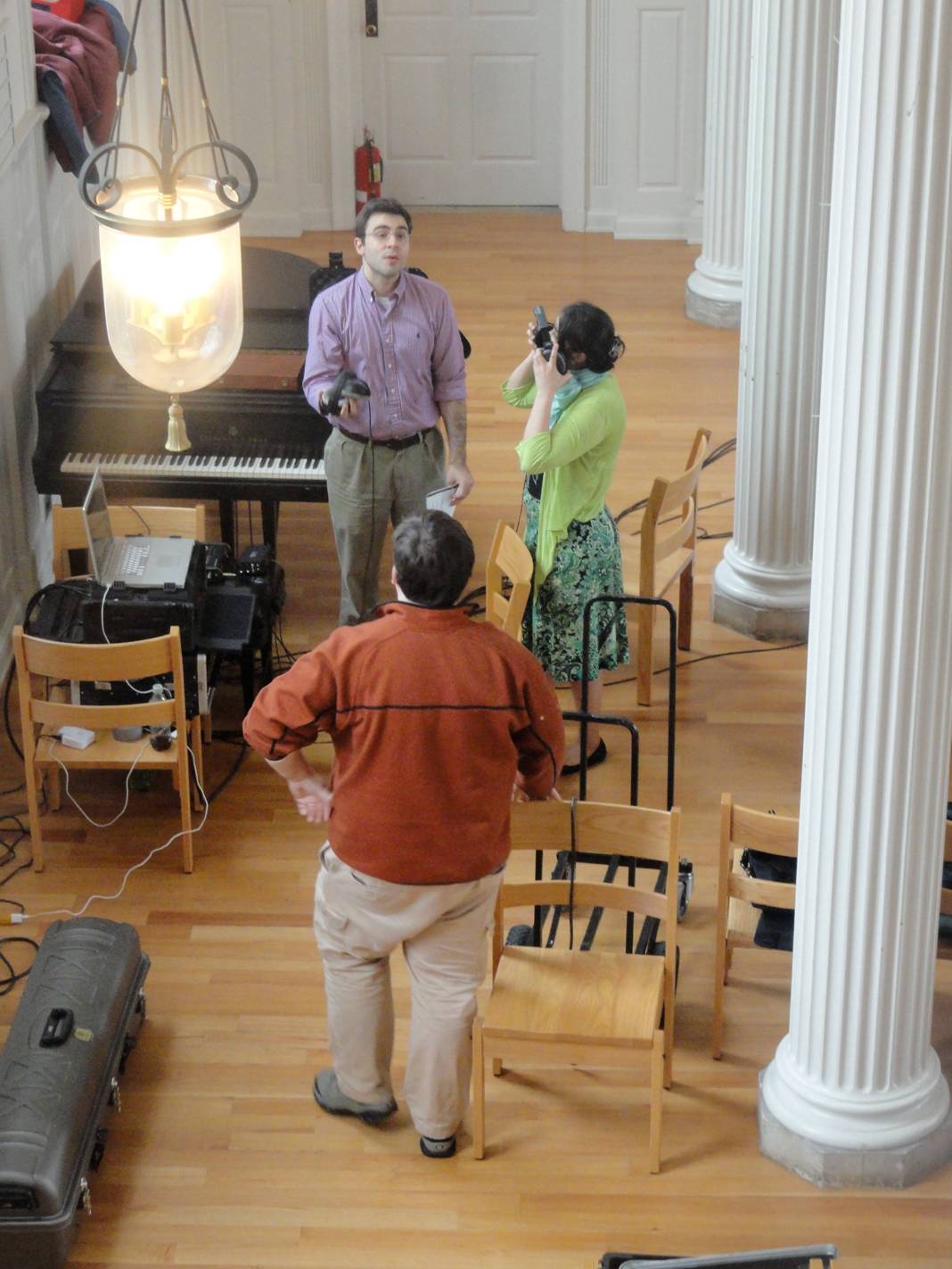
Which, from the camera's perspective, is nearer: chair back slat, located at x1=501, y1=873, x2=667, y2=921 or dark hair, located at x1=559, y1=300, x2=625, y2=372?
chair back slat, located at x1=501, y1=873, x2=667, y2=921

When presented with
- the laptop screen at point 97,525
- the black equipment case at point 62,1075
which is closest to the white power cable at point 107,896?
the black equipment case at point 62,1075

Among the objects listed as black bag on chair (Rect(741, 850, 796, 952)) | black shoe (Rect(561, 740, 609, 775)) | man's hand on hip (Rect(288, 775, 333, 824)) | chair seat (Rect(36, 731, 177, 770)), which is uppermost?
man's hand on hip (Rect(288, 775, 333, 824))

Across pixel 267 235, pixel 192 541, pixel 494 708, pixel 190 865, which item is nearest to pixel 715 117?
pixel 267 235

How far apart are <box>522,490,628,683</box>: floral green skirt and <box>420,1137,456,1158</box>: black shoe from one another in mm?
Result: 1804

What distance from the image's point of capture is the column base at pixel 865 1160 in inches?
164

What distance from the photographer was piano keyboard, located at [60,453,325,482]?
6473mm

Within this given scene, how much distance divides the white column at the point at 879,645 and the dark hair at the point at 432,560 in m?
0.76

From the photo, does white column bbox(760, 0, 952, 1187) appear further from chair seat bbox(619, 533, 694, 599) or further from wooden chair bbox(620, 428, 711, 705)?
chair seat bbox(619, 533, 694, 599)

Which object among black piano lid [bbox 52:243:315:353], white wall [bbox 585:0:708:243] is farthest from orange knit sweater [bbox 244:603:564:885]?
white wall [bbox 585:0:708:243]

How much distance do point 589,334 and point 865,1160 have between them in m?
2.49

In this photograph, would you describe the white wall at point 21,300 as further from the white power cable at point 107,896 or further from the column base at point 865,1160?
the column base at point 865,1160

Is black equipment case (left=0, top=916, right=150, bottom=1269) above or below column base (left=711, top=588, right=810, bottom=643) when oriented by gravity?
below

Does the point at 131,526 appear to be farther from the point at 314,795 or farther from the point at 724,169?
the point at 724,169

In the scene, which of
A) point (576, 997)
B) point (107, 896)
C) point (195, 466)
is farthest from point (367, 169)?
point (576, 997)
